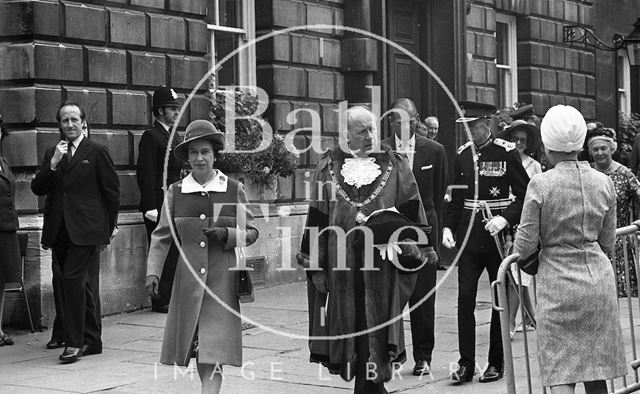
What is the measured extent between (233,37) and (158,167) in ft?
10.9

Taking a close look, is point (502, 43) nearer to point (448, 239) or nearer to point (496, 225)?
point (448, 239)

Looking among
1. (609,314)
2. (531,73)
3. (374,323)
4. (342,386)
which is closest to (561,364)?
(609,314)

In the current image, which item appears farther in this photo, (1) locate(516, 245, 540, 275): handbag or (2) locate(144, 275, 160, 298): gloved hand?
(2) locate(144, 275, 160, 298): gloved hand

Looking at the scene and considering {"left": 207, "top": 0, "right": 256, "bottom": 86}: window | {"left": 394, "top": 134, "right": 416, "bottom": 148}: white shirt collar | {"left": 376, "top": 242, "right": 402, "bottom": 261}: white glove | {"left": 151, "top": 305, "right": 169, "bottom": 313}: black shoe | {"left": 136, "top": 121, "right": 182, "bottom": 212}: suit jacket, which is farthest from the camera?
{"left": 207, "top": 0, "right": 256, "bottom": 86}: window

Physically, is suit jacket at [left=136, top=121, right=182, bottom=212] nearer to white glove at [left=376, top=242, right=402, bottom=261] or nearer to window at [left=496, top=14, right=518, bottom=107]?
white glove at [left=376, top=242, right=402, bottom=261]

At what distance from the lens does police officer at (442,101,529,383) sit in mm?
9031

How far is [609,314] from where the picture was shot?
669cm

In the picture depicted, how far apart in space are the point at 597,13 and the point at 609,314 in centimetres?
2047

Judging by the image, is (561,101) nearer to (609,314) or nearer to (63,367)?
(63,367)

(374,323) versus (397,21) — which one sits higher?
(397,21)

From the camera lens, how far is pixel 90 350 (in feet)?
34.0

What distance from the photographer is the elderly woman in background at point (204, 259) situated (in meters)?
7.65

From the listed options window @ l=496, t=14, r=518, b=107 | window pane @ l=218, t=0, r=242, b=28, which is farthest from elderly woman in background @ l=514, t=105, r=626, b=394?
window @ l=496, t=14, r=518, b=107

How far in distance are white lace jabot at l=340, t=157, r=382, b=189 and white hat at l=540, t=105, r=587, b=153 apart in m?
1.34
